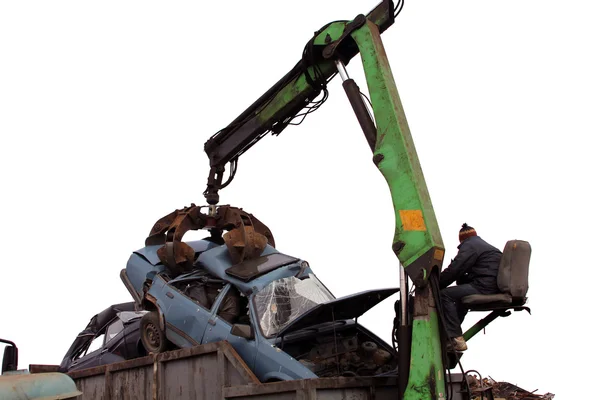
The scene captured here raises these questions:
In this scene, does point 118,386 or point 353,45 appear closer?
point 353,45

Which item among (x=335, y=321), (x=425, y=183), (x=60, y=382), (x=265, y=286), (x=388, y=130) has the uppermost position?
(x=388, y=130)

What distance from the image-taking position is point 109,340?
10656mm

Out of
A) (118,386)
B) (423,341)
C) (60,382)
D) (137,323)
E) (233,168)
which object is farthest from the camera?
(233,168)

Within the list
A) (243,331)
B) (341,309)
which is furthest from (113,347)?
(341,309)

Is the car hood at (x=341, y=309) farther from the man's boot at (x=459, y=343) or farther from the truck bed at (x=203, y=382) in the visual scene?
the man's boot at (x=459, y=343)

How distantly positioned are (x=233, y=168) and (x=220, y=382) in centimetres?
436

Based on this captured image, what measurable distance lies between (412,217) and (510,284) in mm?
1390

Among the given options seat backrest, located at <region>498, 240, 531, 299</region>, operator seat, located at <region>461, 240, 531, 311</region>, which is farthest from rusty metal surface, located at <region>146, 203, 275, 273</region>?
seat backrest, located at <region>498, 240, 531, 299</region>

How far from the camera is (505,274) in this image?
7418 millimetres

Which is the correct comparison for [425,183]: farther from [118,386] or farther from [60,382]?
[118,386]

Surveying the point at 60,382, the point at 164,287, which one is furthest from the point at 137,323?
the point at 60,382

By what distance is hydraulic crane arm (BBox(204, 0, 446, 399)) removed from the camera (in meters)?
6.81

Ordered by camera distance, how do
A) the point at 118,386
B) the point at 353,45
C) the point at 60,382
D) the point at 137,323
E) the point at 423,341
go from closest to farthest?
the point at 60,382, the point at 423,341, the point at 353,45, the point at 118,386, the point at 137,323

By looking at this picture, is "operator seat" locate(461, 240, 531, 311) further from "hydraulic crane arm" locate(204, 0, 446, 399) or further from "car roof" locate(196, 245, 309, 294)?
"car roof" locate(196, 245, 309, 294)
